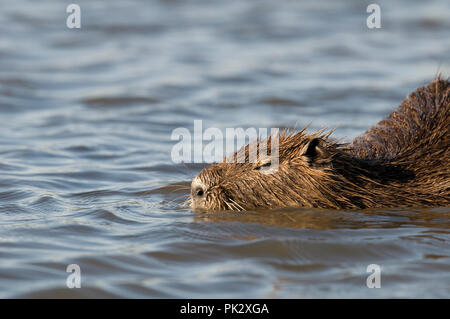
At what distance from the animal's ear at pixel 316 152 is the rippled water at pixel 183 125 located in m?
0.37

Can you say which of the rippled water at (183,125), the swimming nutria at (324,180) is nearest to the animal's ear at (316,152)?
the swimming nutria at (324,180)

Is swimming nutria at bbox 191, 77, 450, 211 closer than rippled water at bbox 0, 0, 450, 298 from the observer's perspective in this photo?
No

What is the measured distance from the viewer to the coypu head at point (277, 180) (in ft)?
17.7

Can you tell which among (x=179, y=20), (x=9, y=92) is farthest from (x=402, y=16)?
(x=9, y=92)

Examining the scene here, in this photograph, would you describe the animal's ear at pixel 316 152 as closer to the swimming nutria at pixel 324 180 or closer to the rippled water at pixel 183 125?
the swimming nutria at pixel 324 180

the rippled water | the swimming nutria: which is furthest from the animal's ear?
the rippled water

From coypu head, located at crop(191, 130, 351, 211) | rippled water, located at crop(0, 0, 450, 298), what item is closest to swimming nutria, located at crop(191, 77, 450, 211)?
coypu head, located at crop(191, 130, 351, 211)

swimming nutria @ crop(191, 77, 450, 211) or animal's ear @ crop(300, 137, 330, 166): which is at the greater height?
animal's ear @ crop(300, 137, 330, 166)

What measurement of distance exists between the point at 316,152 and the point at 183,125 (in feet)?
12.9

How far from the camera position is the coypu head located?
5.40m

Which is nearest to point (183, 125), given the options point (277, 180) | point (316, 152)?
point (277, 180)

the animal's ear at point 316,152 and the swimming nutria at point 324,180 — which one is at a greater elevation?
the animal's ear at point 316,152

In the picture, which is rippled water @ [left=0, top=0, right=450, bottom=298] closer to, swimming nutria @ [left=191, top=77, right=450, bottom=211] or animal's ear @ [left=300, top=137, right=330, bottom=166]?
swimming nutria @ [left=191, top=77, right=450, bottom=211]
